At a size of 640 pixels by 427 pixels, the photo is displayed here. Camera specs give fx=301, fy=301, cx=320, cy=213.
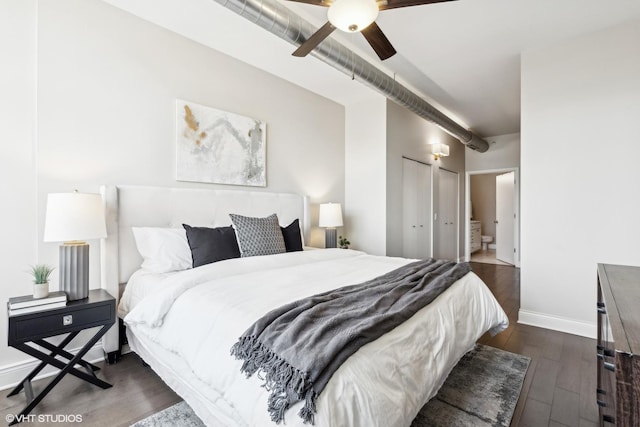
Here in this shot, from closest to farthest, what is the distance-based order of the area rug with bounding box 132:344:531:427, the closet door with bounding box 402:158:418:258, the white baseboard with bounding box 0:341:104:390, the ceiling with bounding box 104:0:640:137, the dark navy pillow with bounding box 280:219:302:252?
→ the area rug with bounding box 132:344:531:427, the white baseboard with bounding box 0:341:104:390, the ceiling with bounding box 104:0:640:137, the dark navy pillow with bounding box 280:219:302:252, the closet door with bounding box 402:158:418:258

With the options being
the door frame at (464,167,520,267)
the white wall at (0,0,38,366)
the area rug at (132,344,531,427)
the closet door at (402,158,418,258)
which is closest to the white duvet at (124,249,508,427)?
the area rug at (132,344,531,427)

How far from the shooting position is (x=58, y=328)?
1.82 metres

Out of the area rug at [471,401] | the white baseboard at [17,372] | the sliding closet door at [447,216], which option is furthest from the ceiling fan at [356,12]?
the sliding closet door at [447,216]

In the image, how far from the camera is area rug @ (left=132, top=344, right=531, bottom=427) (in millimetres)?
1645

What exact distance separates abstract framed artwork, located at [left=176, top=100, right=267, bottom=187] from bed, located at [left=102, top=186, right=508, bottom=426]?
25 cm

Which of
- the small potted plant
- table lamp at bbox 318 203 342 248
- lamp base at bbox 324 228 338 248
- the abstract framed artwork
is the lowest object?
the small potted plant

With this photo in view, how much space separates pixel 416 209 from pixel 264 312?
13.8ft

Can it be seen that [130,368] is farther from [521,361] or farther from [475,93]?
[475,93]

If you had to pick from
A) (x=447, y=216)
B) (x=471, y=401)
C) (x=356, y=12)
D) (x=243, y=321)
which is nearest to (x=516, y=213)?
(x=447, y=216)

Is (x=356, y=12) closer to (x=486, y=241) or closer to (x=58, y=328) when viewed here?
(x=58, y=328)

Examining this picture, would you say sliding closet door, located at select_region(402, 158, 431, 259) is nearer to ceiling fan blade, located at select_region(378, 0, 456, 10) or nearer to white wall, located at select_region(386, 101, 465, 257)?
white wall, located at select_region(386, 101, 465, 257)

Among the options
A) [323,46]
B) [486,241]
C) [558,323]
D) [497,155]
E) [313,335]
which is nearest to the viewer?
[313,335]

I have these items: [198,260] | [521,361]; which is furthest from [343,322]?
[521,361]

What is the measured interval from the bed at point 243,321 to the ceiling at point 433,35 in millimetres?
1505
